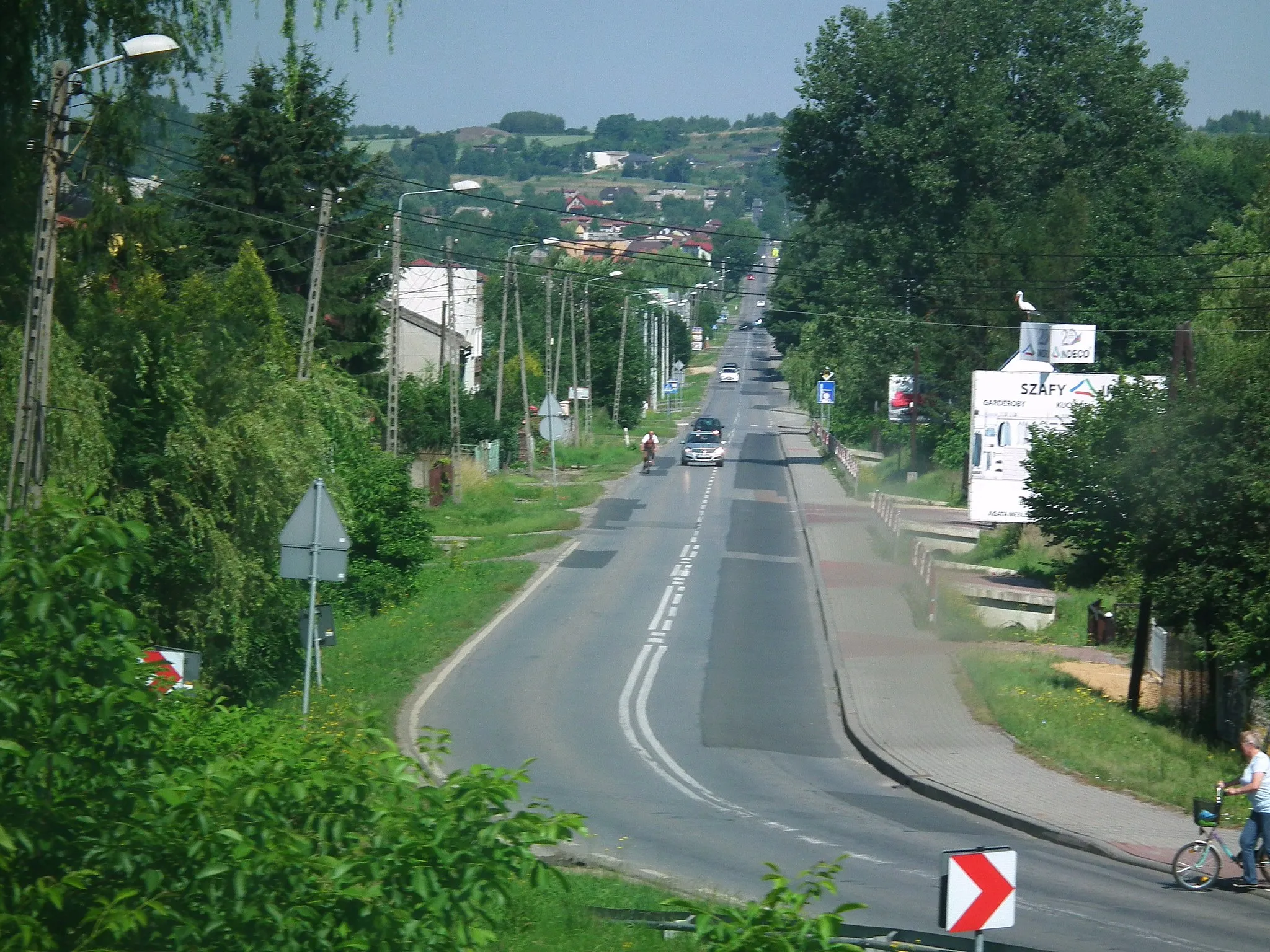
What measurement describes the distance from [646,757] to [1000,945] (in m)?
9.11

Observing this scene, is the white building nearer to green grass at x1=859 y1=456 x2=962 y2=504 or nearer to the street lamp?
green grass at x1=859 y1=456 x2=962 y2=504

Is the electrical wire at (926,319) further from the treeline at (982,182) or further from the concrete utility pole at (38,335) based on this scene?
the concrete utility pole at (38,335)

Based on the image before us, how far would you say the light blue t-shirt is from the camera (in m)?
12.5

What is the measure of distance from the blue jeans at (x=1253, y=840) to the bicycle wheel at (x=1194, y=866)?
0.25m

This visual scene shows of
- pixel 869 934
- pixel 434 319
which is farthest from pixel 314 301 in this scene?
pixel 434 319

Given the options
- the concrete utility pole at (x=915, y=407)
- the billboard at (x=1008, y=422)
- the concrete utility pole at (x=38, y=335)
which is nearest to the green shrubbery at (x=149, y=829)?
the concrete utility pole at (x=38, y=335)

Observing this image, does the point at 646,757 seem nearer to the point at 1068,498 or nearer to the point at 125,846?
the point at 1068,498

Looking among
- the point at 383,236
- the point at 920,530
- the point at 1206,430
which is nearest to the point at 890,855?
the point at 1206,430

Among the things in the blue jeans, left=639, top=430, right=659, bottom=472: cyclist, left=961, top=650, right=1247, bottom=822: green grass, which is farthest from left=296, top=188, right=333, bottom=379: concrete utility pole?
left=639, top=430, right=659, bottom=472: cyclist

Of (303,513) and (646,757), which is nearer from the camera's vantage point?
(303,513)

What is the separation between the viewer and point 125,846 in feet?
16.2

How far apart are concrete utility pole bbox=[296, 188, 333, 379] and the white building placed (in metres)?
28.1

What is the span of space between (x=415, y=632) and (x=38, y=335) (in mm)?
12518

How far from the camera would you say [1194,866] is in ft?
40.5
